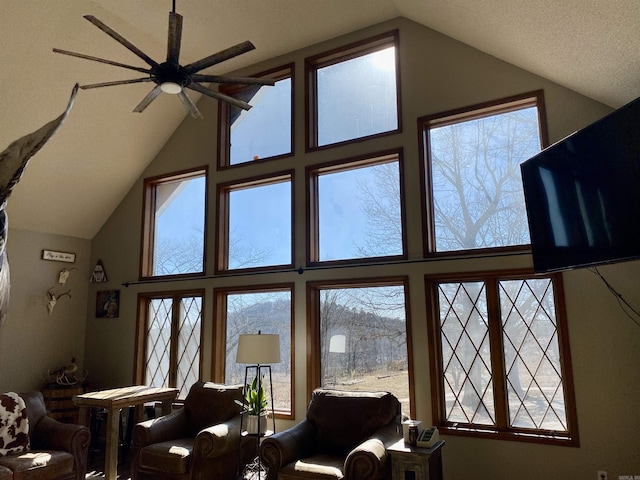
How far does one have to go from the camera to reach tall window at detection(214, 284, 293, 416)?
5.29 m

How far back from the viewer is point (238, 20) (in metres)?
5.19

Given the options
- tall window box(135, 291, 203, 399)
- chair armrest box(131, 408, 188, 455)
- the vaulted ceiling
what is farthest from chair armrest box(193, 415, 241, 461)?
the vaulted ceiling

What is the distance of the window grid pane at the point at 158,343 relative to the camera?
614cm

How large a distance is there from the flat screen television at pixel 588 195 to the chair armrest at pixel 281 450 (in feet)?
7.77

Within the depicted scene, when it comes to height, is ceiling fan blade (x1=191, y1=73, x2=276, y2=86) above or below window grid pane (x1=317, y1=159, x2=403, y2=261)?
above

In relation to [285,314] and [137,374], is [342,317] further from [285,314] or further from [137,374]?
[137,374]

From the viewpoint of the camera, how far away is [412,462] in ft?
11.6

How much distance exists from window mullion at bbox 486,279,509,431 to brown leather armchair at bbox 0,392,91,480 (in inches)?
149

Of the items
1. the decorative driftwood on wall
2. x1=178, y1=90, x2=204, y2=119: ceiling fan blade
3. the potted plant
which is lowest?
the potted plant

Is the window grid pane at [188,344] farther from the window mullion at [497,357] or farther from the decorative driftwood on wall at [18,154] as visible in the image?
the decorative driftwood on wall at [18,154]

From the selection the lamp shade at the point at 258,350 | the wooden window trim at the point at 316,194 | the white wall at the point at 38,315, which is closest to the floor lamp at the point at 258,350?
the lamp shade at the point at 258,350

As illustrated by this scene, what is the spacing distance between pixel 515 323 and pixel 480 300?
356mm

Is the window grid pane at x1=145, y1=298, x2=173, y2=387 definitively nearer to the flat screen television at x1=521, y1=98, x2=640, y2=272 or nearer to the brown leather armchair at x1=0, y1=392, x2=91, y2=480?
the brown leather armchair at x1=0, y1=392, x2=91, y2=480

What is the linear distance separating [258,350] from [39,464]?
6.78 feet
